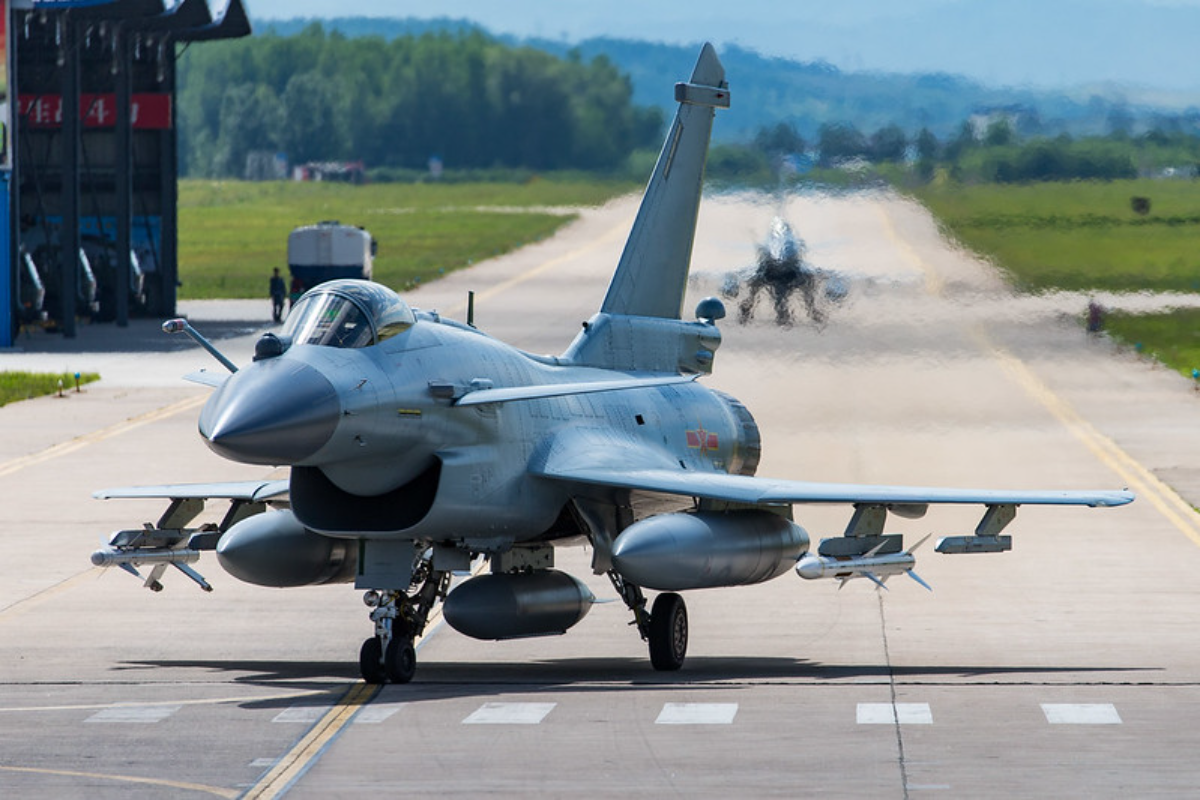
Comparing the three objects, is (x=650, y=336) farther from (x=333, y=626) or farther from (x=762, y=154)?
(x=762, y=154)

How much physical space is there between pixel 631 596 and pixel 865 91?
4223 cm

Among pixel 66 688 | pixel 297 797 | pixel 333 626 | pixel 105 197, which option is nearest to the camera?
pixel 297 797

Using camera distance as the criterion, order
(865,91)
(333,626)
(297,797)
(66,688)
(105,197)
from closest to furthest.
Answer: (297,797)
(66,688)
(333,626)
(865,91)
(105,197)

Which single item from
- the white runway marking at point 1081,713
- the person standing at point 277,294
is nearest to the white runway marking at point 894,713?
the white runway marking at point 1081,713

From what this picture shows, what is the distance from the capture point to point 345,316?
19859 millimetres

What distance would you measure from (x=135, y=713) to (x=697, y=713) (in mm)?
4673

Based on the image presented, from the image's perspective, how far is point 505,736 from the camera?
17.8 metres

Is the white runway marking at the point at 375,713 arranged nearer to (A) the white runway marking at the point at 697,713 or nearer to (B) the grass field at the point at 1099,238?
(A) the white runway marking at the point at 697,713

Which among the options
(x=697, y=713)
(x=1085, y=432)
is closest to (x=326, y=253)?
(x=1085, y=432)

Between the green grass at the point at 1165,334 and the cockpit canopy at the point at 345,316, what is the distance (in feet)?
122

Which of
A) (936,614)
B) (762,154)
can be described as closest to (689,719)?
(936,614)

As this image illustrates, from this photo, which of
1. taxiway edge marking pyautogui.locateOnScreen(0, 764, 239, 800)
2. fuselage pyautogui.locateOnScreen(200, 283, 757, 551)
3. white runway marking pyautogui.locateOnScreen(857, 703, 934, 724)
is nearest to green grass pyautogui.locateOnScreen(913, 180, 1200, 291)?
fuselage pyautogui.locateOnScreen(200, 283, 757, 551)

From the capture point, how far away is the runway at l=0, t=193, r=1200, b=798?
54.0 feet

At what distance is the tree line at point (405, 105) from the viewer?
84875 mm
